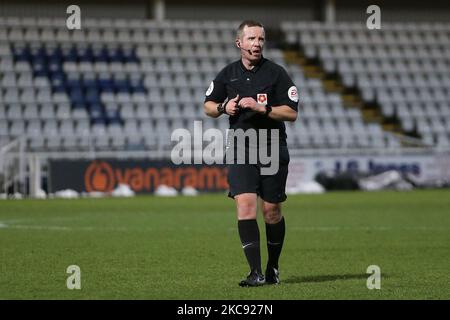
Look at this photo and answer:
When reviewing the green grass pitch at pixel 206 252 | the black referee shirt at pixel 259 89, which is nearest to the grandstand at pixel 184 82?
the green grass pitch at pixel 206 252

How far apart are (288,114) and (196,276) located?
1.71m

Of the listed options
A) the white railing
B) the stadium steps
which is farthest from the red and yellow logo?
the stadium steps

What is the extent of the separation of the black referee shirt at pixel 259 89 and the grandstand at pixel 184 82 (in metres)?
20.9

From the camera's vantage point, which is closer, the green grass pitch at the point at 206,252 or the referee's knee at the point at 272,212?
the green grass pitch at the point at 206,252

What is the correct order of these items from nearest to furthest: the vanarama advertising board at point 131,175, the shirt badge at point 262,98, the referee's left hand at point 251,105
A: the referee's left hand at point 251,105 → the shirt badge at point 262,98 → the vanarama advertising board at point 131,175

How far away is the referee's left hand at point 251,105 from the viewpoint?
8.52m

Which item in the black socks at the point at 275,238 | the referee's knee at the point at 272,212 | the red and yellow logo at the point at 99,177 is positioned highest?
the referee's knee at the point at 272,212

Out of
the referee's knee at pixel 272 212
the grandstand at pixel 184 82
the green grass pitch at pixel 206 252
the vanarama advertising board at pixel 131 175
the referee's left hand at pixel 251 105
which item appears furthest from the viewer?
the grandstand at pixel 184 82

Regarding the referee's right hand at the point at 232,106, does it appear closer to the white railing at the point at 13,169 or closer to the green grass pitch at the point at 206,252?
the green grass pitch at the point at 206,252

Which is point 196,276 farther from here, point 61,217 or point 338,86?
point 338,86

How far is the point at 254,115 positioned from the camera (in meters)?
8.81

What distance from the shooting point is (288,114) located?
8727 mm

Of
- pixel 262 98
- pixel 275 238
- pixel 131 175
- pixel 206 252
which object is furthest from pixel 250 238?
pixel 131 175
